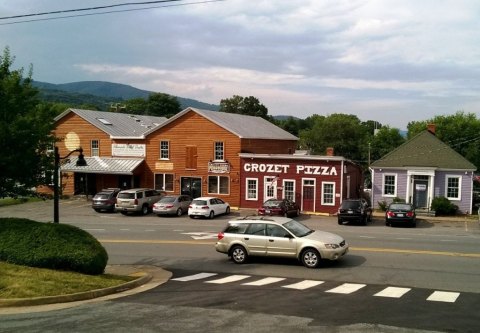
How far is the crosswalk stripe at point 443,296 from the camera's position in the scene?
13055mm

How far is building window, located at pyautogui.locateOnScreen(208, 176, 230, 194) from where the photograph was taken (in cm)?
4284

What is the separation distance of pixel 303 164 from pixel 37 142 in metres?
24.5

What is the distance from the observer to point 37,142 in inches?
705

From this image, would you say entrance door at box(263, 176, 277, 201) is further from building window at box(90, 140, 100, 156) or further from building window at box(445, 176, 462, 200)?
building window at box(90, 140, 100, 156)

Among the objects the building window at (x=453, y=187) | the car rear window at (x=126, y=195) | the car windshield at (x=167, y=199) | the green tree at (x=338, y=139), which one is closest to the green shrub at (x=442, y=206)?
the building window at (x=453, y=187)

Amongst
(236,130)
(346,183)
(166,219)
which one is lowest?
(166,219)

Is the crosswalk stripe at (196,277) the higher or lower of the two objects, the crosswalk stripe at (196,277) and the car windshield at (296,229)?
the lower

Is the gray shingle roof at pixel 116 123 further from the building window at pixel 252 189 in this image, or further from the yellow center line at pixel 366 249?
the yellow center line at pixel 366 249

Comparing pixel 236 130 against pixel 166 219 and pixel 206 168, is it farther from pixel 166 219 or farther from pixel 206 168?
pixel 166 219

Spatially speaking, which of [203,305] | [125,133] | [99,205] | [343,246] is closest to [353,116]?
[125,133]

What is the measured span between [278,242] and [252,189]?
22.8 m

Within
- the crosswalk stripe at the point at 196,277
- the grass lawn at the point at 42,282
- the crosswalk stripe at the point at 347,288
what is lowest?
the crosswalk stripe at the point at 196,277

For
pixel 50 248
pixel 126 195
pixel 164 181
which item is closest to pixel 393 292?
pixel 50 248

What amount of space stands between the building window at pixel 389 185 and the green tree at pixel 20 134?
28339mm
